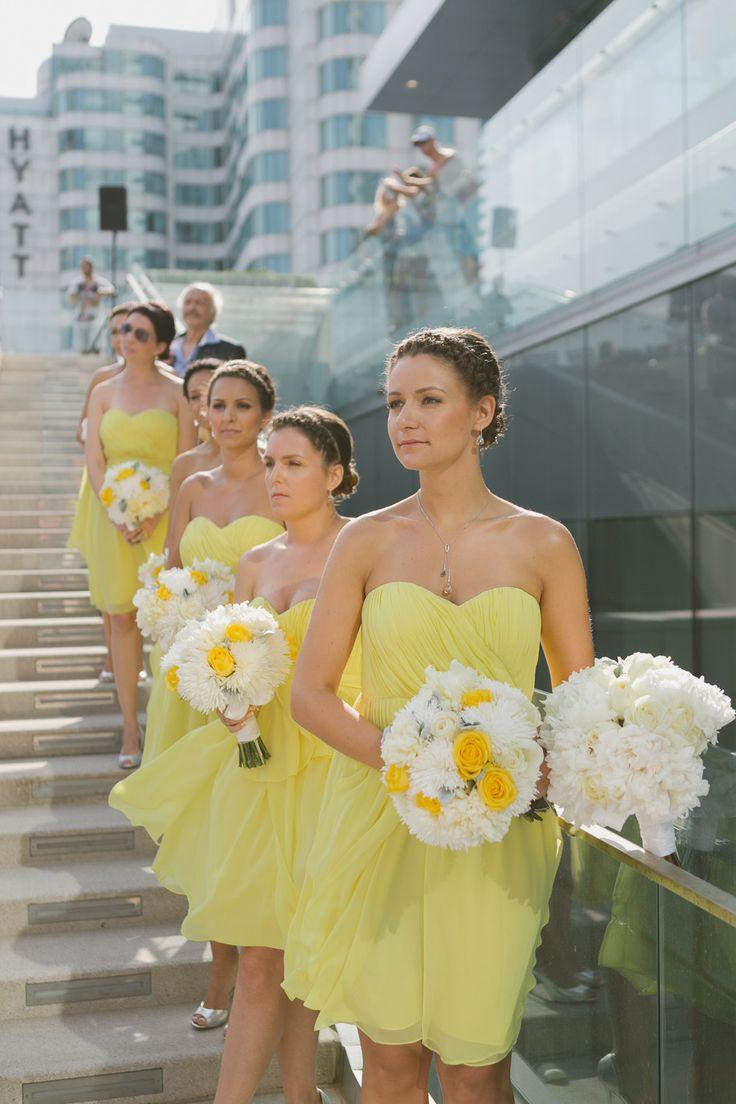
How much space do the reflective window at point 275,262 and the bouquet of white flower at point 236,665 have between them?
6813 centimetres

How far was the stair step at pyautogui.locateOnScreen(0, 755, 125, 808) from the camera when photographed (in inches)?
255

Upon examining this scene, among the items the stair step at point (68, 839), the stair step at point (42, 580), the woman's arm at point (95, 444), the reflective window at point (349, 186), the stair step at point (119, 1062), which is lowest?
the stair step at point (119, 1062)

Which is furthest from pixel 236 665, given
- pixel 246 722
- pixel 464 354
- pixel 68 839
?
pixel 68 839

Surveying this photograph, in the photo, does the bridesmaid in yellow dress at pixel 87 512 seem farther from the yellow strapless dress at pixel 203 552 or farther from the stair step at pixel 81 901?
the yellow strapless dress at pixel 203 552

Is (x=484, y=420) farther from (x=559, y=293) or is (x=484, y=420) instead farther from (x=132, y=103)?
(x=132, y=103)

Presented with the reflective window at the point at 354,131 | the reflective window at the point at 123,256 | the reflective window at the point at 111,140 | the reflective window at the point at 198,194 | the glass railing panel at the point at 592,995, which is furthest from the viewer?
the reflective window at the point at 198,194

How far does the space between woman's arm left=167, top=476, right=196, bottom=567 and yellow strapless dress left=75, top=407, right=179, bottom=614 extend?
132 cm

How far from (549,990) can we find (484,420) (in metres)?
Result: 1.56

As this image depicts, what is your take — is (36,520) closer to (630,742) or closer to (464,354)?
(464,354)

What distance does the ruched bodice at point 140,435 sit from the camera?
22.7 feet

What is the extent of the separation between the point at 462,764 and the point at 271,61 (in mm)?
72130

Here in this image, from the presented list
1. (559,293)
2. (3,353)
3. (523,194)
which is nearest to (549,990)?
(559,293)

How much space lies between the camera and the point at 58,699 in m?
7.51

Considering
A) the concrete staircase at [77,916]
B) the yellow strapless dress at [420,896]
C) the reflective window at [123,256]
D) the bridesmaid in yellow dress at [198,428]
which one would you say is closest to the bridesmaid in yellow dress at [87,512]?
the concrete staircase at [77,916]
